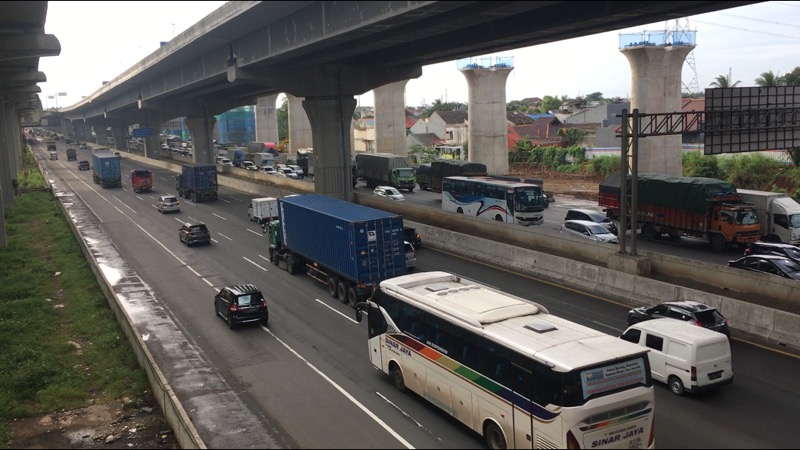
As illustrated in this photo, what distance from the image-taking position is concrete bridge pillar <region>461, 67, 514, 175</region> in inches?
3063

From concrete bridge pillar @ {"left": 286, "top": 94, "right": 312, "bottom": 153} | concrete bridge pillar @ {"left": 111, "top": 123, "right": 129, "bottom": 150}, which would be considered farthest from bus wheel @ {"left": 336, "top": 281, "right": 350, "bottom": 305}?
concrete bridge pillar @ {"left": 111, "top": 123, "right": 129, "bottom": 150}

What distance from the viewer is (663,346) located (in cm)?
1841

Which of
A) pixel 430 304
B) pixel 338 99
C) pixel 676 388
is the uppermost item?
pixel 338 99

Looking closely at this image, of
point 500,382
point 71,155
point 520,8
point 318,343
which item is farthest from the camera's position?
point 71,155

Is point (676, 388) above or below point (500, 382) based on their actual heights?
below

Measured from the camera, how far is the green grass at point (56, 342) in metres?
19.8

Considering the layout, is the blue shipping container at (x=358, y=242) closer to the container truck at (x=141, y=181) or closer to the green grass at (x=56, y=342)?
the green grass at (x=56, y=342)

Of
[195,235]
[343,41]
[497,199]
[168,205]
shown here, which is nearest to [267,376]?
[343,41]

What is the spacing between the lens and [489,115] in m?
78.3

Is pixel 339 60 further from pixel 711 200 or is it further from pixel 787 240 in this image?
pixel 787 240

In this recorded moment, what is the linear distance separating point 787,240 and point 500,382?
97.9ft

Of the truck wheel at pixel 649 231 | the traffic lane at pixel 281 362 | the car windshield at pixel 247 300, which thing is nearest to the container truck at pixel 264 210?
the traffic lane at pixel 281 362

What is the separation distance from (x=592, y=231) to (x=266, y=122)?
126301mm

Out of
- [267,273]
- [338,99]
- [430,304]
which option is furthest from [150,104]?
[430,304]
